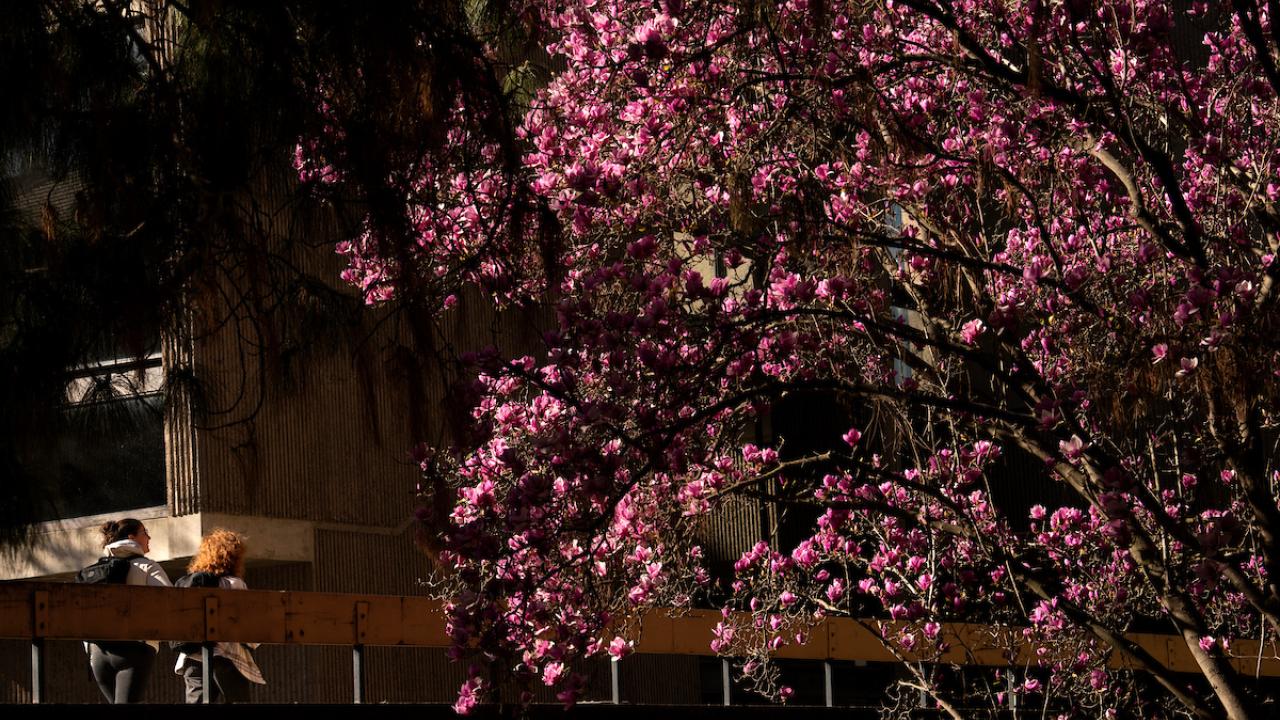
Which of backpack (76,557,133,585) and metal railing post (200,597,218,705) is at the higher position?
backpack (76,557,133,585)

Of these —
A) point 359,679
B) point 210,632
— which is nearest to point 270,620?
point 210,632

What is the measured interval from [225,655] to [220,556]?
22.6 inches

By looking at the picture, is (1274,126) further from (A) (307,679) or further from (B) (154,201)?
(A) (307,679)

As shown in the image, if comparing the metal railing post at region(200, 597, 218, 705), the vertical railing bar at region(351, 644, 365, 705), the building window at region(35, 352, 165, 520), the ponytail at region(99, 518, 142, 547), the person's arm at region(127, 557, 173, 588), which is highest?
the building window at region(35, 352, 165, 520)

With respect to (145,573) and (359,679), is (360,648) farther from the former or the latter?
(145,573)

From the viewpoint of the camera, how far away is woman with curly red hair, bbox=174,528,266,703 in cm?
837

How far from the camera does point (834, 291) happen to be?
6703 millimetres

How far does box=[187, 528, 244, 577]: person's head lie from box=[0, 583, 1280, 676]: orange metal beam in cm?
87

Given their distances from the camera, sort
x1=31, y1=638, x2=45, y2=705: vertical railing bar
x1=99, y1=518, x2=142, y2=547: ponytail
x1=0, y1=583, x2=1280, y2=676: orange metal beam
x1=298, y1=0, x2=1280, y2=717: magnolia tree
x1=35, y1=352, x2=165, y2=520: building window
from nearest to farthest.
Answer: x1=35, y1=352, x2=165, y2=520: building window < x1=298, y1=0, x2=1280, y2=717: magnolia tree < x1=31, y1=638, x2=45, y2=705: vertical railing bar < x1=0, y1=583, x2=1280, y2=676: orange metal beam < x1=99, y1=518, x2=142, y2=547: ponytail

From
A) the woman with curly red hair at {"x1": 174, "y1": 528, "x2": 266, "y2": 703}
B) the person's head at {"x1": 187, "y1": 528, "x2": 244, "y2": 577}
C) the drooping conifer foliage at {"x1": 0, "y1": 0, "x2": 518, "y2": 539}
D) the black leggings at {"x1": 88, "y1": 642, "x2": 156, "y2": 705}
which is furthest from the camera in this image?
the person's head at {"x1": 187, "y1": 528, "x2": 244, "y2": 577}

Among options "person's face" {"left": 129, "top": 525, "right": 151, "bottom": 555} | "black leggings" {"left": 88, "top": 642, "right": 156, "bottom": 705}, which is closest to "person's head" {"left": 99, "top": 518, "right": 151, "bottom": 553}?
"person's face" {"left": 129, "top": 525, "right": 151, "bottom": 555}

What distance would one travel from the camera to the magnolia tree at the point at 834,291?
552 centimetres

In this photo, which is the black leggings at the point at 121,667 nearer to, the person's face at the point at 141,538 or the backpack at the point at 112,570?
the backpack at the point at 112,570

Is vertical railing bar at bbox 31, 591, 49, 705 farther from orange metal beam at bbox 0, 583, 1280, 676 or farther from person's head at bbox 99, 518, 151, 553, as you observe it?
person's head at bbox 99, 518, 151, 553
